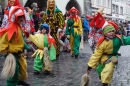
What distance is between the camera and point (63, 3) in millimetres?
26703

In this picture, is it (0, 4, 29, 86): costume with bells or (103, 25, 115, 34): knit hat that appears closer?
(0, 4, 29, 86): costume with bells

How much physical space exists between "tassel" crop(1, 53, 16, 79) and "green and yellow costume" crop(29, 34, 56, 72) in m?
2.36

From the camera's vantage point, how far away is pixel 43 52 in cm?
780

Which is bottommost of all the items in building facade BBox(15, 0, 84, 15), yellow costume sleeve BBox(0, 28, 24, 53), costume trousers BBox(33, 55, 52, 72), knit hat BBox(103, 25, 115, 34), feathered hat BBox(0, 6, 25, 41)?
costume trousers BBox(33, 55, 52, 72)

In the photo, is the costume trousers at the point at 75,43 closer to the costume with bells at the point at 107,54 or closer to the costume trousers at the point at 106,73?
the costume with bells at the point at 107,54

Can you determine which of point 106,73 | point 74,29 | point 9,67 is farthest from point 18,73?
point 74,29

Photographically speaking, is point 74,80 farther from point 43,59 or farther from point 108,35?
point 108,35

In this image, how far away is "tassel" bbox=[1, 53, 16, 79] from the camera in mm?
5297

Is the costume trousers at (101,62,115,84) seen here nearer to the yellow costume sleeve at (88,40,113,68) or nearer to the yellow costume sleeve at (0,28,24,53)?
the yellow costume sleeve at (88,40,113,68)

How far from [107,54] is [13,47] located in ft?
5.97

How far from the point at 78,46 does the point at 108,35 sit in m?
5.73

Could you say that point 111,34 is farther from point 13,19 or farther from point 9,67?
point 9,67

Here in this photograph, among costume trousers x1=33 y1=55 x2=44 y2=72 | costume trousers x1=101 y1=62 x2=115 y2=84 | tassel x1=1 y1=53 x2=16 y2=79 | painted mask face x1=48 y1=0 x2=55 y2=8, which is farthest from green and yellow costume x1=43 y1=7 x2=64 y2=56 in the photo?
tassel x1=1 y1=53 x2=16 y2=79

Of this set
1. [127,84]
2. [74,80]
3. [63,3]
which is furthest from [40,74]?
[63,3]
